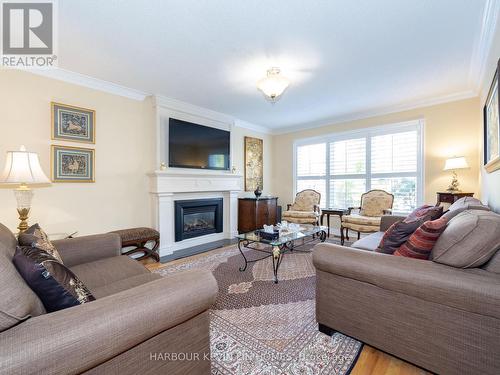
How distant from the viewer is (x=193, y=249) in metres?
4.08

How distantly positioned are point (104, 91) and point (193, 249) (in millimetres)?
2683

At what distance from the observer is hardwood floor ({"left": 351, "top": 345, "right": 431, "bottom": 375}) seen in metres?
1.43

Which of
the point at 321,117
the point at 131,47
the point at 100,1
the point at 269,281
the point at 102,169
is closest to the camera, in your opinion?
the point at 100,1

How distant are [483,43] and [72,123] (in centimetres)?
453

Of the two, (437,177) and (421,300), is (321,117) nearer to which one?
(437,177)

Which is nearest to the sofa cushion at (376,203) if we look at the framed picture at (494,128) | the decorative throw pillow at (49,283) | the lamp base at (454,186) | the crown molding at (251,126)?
the lamp base at (454,186)

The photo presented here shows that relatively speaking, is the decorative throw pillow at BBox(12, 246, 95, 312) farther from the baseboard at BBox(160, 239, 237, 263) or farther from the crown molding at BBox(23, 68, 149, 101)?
the crown molding at BBox(23, 68, 149, 101)

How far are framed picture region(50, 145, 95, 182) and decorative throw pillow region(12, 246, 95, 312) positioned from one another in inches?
92.7

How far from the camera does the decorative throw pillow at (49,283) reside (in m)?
0.94

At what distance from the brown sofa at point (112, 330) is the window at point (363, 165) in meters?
4.30

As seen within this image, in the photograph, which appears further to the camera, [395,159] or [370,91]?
[395,159]

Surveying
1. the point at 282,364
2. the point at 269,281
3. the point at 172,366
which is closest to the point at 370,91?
the point at 269,281

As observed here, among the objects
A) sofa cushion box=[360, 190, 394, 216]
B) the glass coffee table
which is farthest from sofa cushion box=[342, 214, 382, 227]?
the glass coffee table

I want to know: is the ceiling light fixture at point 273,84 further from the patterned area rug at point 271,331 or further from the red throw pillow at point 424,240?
the patterned area rug at point 271,331
